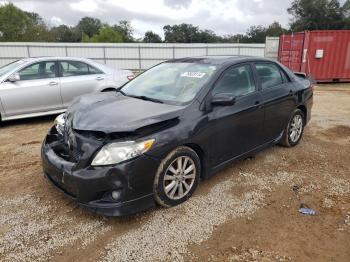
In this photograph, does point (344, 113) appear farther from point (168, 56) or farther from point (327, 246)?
point (168, 56)

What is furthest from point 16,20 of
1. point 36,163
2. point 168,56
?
point 36,163

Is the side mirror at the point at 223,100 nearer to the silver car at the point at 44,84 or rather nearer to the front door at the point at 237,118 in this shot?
the front door at the point at 237,118

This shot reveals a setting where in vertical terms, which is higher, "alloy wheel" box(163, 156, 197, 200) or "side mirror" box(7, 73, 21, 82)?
"side mirror" box(7, 73, 21, 82)

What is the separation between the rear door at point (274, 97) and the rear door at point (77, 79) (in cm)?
409

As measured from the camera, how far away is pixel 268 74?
4414mm

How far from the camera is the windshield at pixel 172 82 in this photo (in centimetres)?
349

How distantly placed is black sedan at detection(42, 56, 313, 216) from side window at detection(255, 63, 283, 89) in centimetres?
2

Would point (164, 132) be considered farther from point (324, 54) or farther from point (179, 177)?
point (324, 54)

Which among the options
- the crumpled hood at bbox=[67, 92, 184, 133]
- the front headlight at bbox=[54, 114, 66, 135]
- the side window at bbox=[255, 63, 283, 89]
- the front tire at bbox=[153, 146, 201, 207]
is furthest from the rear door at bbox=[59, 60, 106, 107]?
the front tire at bbox=[153, 146, 201, 207]

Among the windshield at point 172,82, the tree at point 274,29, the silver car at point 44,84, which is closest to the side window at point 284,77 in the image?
the windshield at point 172,82

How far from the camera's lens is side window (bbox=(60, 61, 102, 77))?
6.77 metres

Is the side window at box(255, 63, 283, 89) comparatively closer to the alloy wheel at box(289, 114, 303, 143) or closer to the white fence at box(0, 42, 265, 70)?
the alloy wheel at box(289, 114, 303, 143)

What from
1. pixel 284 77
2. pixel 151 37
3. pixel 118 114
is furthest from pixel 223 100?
pixel 151 37

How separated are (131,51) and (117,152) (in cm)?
1915
